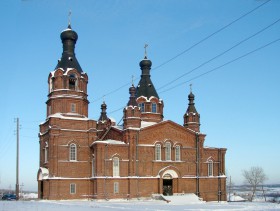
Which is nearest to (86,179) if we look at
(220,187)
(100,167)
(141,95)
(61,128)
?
(100,167)

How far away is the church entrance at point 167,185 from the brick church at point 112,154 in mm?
106

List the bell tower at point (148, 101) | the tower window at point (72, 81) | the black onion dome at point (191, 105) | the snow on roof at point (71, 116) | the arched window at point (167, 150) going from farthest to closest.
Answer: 1. the black onion dome at point (191, 105)
2. the bell tower at point (148, 101)
3. the arched window at point (167, 150)
4. the tower window at point (72, 81)
5. the snow on roof at point (71, 116)

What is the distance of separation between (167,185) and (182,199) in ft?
9.40

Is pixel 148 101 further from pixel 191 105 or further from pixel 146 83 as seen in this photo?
pixel 191 105

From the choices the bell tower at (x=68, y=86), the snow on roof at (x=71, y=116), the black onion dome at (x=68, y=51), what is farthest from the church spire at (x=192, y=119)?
the black onion dome at (x=68, y=51)

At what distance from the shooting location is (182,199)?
3878 centimetres

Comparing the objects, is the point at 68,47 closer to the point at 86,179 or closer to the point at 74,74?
the point at 74,74

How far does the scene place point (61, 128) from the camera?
39.2 meters

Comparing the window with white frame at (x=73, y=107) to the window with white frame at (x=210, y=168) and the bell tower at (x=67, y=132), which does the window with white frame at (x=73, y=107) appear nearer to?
the bell tower at (x=67, y=132)

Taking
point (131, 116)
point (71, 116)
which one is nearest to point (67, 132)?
point (71, 116)

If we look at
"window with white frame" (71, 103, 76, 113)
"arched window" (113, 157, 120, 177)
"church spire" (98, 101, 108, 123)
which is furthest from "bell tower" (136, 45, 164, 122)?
"church spire" (98, 101, 108, 123)

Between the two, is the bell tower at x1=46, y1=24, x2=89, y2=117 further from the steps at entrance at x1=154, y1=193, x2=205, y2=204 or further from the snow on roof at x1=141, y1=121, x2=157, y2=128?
the steps at entrance at x1=154, y1=193, x2=205, y2=204

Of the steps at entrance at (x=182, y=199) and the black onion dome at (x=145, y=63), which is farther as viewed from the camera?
the black onion dome at (x=145, y=63)

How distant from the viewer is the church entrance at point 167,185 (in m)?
40.8
